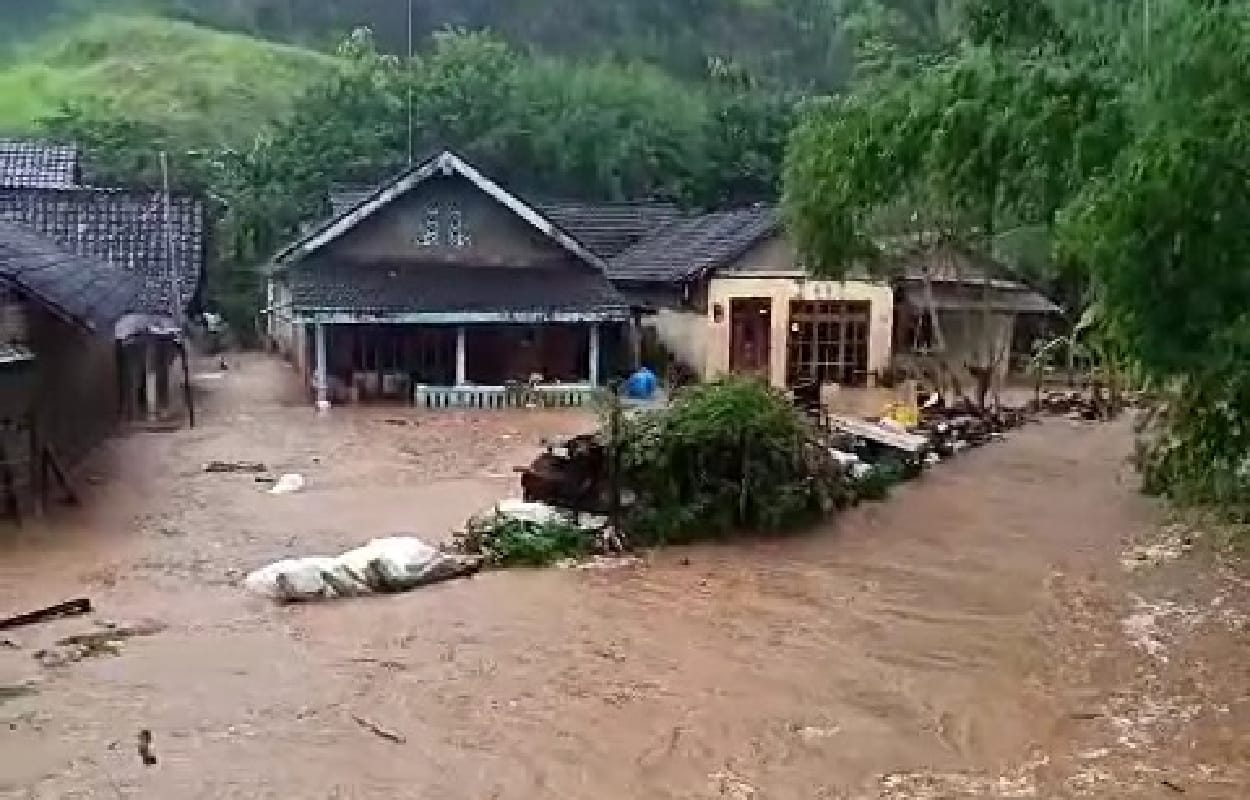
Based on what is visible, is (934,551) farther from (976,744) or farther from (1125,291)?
(1125,291)

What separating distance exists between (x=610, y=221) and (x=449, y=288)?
925cm

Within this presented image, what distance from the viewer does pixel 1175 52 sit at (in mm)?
8500

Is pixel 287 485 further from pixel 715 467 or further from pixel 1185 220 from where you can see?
pixel 1185 220

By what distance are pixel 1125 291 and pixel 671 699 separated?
434 cm

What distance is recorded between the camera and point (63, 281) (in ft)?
60.5

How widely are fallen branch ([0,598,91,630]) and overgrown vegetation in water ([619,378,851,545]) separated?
18.4ft

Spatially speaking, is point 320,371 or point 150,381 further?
point 320,371

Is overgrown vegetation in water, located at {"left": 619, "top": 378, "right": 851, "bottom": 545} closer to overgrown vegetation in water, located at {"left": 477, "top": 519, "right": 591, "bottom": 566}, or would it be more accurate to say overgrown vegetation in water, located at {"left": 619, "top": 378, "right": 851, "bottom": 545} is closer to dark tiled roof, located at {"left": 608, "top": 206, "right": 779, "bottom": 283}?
overgrown vegetation in water, located at {"left": 477, "top": 519, "right": 591, "bottom": 566}

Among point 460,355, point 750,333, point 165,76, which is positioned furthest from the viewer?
point 165,76

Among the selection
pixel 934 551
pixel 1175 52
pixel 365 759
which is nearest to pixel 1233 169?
pixel 1175 52

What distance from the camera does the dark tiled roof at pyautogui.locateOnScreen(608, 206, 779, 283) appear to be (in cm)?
3047

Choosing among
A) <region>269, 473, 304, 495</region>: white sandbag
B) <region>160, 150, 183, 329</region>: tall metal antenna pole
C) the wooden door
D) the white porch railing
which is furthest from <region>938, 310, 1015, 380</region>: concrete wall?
<region>269, 473, 304, 495</region>: white sandbag

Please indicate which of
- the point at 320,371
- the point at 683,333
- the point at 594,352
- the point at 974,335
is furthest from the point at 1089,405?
the point at 320,371

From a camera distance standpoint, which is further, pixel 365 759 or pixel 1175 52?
pixel 365 759
